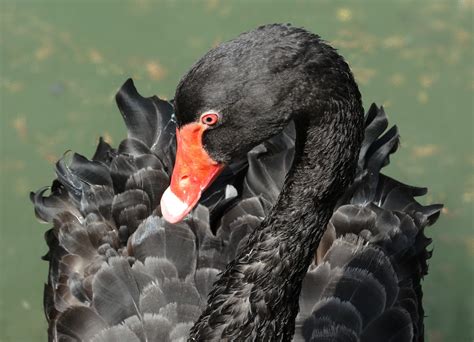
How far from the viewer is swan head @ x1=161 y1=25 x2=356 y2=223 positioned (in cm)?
229

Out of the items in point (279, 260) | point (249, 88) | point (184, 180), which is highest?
point (249, 88)

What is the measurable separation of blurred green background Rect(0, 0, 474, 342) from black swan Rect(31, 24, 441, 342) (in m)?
0.90

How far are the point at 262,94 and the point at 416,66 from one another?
133 inches

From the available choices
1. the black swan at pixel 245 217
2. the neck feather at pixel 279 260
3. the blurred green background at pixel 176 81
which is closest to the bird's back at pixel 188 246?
the black swan at pixel 245 217

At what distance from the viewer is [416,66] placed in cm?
548

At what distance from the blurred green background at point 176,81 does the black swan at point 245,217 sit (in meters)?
0.90

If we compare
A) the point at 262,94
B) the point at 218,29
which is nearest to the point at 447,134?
the point at 218,29

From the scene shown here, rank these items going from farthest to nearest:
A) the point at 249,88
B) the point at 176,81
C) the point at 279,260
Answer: the point at 176,81 < the point at 279,260 < the point at 249,88

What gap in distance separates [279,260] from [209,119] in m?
0.54

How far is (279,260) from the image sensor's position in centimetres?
265

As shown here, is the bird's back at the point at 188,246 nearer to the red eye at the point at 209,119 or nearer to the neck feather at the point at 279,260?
the neck feather at the point at 279,260

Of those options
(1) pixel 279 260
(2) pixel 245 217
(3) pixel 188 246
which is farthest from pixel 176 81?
(1) pixel 279 260

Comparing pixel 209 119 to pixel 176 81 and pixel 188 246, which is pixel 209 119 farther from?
pixel 176 81

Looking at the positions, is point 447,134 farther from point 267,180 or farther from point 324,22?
point 267,180
